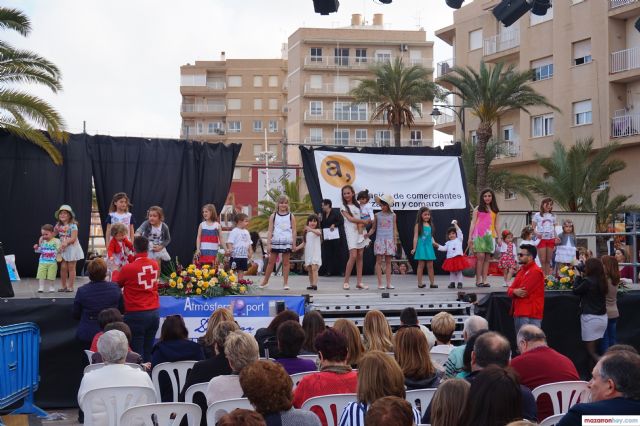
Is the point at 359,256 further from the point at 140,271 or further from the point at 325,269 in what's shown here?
the point at 140,271

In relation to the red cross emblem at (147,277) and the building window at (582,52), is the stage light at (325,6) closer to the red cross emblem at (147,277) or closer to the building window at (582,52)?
the red cross emblem at (147,277)

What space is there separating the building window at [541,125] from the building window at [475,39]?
243 inches

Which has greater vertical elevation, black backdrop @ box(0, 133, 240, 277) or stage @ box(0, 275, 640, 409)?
black backdrop @ box(0, 133, 240, 277)

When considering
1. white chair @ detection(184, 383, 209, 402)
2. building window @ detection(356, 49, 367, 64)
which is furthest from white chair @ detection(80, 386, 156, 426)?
building window @ detection(356, 49, 367, 64)

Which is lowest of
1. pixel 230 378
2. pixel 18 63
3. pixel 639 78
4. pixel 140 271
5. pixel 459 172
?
pixel 230 378

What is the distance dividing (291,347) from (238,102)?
2917 inches

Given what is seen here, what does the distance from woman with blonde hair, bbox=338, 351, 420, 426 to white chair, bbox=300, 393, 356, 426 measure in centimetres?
74

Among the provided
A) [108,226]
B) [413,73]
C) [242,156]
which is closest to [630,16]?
[413,73]

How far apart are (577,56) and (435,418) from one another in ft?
111

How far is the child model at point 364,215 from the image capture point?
42.4 ft

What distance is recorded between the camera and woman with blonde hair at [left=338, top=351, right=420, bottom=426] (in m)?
4.73

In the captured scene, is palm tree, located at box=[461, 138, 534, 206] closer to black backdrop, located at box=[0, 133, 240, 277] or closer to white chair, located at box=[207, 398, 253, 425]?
black backdrop, located at box=[0, 133, 240, 277]

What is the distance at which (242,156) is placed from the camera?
7819 cm

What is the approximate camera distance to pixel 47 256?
1184 cm
